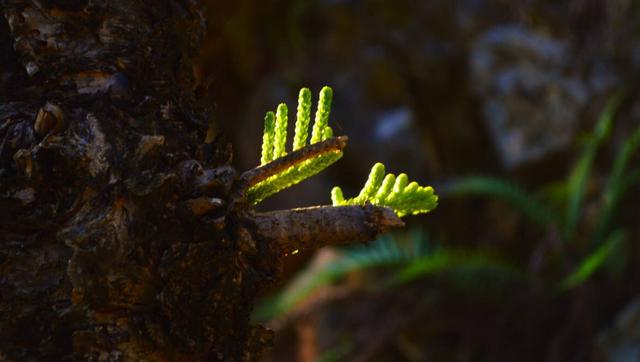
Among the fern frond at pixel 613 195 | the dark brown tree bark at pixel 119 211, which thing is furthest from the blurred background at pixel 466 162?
the dark brown tree bark at pixel 119 211

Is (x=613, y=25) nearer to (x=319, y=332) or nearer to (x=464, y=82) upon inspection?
(x=464, y=82)

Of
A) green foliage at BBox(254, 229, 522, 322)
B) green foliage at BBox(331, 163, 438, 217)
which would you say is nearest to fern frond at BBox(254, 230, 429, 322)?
green foliage at BBox(254, 229, 522, 322)

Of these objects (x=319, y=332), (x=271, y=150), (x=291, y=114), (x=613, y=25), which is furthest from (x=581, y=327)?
(x=271, y=150)

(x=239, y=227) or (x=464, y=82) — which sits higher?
(x=464, y=82)

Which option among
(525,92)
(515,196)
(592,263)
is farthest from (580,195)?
(525,92)

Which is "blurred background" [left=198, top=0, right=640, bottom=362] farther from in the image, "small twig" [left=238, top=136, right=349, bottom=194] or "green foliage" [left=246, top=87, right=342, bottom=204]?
"small twig" [left=238, top=136, right=349, bottom=194]

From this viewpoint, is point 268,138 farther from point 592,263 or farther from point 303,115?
point 592,263

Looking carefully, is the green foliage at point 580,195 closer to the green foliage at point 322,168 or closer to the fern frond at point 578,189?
the fern frond at point 578,189
